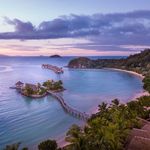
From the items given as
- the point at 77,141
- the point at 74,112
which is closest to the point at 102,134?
the point at 77,141

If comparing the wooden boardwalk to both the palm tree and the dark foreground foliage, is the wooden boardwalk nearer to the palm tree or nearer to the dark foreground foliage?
the dark foreground foliage

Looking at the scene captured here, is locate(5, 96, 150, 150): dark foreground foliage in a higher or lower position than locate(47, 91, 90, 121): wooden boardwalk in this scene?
higher

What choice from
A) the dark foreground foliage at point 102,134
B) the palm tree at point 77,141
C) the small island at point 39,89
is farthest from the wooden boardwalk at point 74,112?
the palm tree at point 77,141

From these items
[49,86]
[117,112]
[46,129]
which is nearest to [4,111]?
[46,129]

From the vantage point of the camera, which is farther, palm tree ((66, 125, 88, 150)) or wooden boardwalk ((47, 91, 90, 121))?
wooden boardwalk ((47, 91, 90, 121))

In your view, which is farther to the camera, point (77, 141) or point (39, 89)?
point (39, 89)

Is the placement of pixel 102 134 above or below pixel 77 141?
above

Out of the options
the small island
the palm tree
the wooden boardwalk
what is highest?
the palm tree

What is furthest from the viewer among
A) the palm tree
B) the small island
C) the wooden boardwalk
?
the small island

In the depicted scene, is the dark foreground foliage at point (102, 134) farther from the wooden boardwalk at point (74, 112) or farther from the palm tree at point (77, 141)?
the wooden boardwalk at point (74, 112)

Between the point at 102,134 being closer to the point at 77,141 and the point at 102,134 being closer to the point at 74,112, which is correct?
the point at 77,141

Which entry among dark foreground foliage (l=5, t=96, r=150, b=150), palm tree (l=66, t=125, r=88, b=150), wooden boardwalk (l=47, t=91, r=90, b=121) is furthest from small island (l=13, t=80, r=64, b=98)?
palm tree (l=66, t=125, r=88, b=150)
